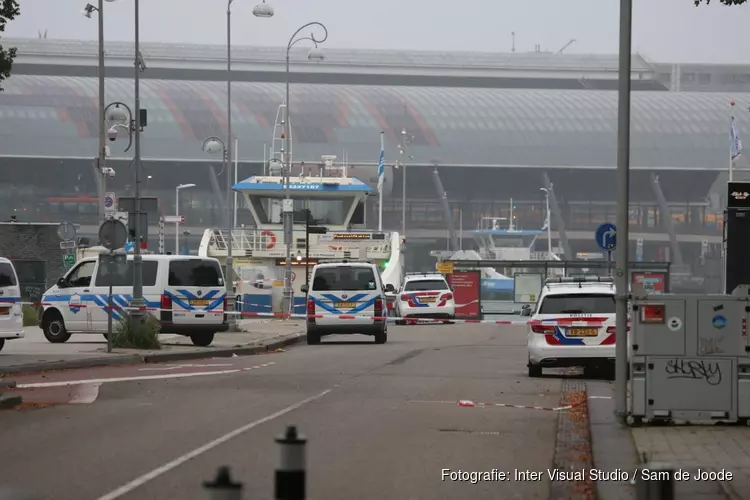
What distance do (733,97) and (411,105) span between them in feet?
95.5

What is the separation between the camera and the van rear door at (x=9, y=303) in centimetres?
2434

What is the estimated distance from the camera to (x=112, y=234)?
24.7m

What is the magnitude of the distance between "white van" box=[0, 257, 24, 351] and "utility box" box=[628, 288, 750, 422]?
13967 mm

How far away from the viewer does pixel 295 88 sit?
408 feet

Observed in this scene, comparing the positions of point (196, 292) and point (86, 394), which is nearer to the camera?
point (86, 394)

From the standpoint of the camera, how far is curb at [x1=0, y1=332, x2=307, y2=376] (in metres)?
21.0

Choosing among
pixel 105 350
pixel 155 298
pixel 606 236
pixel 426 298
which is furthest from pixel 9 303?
pixel 426 298

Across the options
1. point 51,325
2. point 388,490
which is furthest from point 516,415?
point 51,325

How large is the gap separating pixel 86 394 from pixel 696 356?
25.5 ft

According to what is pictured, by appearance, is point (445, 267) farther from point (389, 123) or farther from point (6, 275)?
point (389, 123)

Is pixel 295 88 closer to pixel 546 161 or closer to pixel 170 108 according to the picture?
pixel 170 108

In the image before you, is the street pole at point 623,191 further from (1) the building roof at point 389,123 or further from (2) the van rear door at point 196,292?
(1) the building roof at point 389,123

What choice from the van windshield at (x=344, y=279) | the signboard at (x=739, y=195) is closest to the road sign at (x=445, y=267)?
the van windshield at (x=344, y=279)

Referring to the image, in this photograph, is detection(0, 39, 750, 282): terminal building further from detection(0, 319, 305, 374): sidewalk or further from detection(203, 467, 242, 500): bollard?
detection(203, 467, 242, 500): bollard
